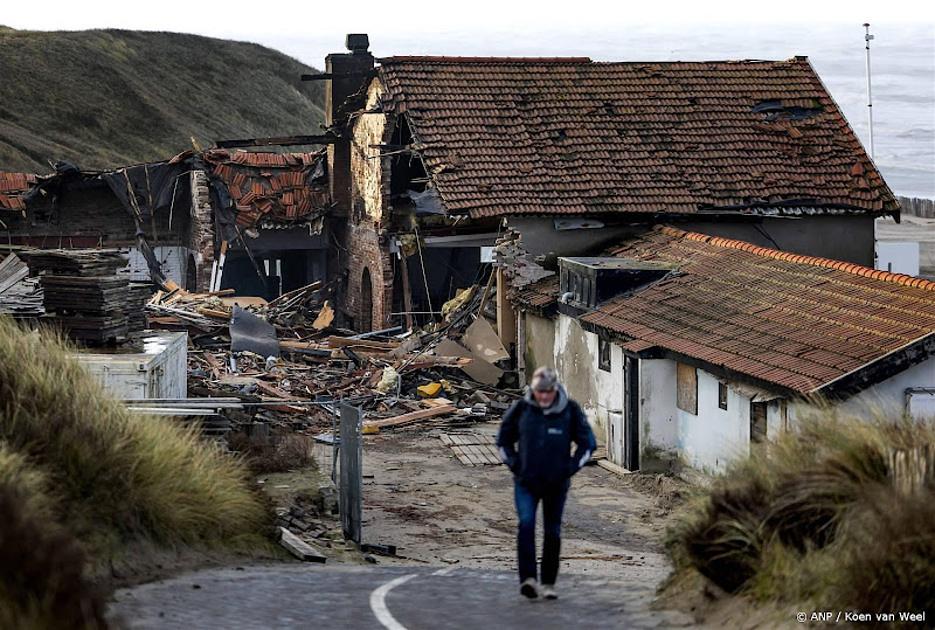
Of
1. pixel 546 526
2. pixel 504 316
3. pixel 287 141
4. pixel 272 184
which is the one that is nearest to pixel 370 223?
pixel 272 184

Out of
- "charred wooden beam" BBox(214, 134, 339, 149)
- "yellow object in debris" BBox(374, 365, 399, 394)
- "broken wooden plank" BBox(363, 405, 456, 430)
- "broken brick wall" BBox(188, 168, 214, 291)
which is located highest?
"charred wooden beam" BBox(214, 134, 339, 149)

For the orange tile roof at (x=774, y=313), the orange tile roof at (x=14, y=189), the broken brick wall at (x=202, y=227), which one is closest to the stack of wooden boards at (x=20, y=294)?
the orange tile roof at (x=774, y=313)

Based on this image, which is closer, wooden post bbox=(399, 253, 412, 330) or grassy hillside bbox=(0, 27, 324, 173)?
→ wooden post bbox=(399, 253, 412, 330)

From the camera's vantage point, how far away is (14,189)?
39125 millimetres

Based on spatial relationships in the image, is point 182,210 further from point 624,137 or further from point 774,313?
point 774,313

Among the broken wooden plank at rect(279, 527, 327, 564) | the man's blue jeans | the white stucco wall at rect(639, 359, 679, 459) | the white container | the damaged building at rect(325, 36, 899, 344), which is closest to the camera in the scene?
the man's blue jeans

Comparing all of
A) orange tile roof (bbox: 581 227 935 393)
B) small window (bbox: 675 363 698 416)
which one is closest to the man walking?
orange tile roof (bbox: 581 227 935 393)

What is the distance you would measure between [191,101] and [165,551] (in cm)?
7775

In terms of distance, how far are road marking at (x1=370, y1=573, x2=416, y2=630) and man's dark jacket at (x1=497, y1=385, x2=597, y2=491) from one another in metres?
1.32

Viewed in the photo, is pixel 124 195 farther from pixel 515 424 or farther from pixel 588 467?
pixel 515 424

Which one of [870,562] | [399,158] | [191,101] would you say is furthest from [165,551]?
[191,101]

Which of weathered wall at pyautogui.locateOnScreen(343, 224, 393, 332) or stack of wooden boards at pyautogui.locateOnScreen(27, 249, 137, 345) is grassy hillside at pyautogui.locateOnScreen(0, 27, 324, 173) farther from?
stack of wooden boards at pyautogui.locateOnScreen(27, 249, 137, 345)

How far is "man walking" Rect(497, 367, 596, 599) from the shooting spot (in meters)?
10.8

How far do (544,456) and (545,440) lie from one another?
0.12 metres
